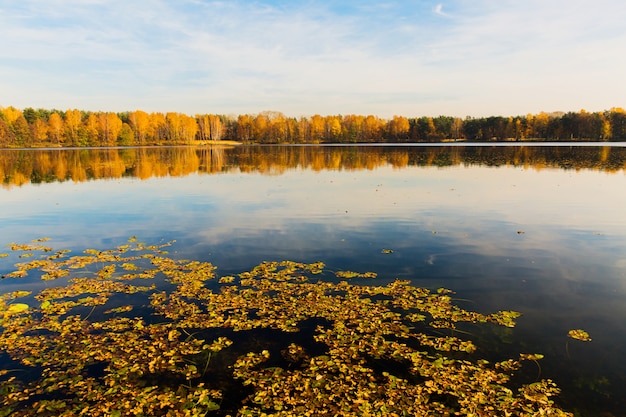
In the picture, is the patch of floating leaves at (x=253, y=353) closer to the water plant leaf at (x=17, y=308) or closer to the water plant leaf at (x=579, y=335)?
the water plant leaf at (x=17, y=308)

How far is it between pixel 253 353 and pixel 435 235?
1409 centimetres

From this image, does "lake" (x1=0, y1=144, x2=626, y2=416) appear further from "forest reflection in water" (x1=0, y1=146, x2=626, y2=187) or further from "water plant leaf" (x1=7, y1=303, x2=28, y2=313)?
"forest reflection in water" (x1=0, y1=146, x2=626, y2=187)

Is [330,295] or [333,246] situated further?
[333,246]

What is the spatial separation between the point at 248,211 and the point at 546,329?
68.7 ft

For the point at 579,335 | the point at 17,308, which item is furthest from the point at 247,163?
the point at 579,335

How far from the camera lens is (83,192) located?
1513 inches

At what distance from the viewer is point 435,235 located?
21312 millimetres

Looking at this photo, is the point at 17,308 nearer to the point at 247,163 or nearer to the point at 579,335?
the point at 579,335

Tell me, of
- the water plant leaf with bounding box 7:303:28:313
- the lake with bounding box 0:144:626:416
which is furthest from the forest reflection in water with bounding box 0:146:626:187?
the water plant leaf with bounding box 7:303:28:313

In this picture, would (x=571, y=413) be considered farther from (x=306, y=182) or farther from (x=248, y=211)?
(x=306, y=182)

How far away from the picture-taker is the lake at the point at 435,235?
11.2m

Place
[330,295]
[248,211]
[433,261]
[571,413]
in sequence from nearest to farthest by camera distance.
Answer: [571,413] < [330,295] < [433,261] < [248,211]

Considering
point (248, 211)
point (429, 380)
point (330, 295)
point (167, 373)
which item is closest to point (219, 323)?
point (167, 373)

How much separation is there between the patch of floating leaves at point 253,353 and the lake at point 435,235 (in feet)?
A: 3.79
